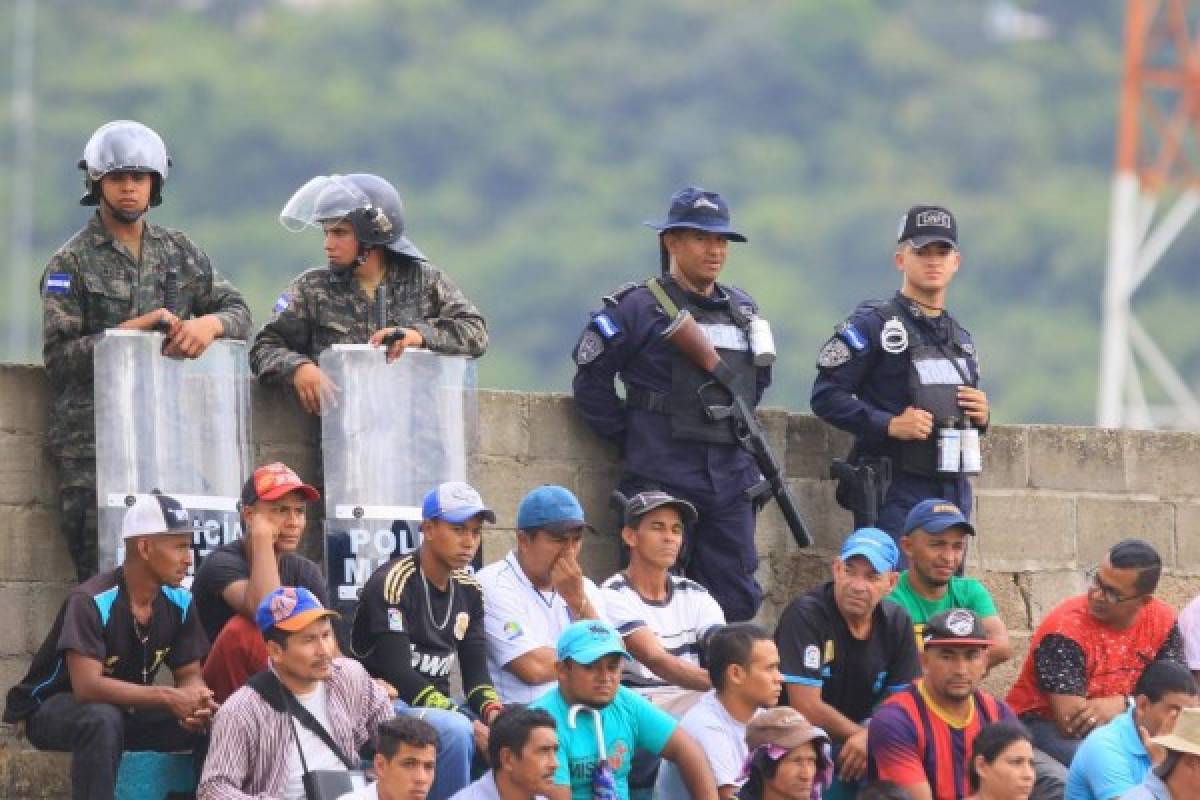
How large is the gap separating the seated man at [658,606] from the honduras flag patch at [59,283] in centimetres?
234

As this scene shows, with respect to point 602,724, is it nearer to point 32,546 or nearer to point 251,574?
point 251,574

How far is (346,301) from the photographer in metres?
14.5

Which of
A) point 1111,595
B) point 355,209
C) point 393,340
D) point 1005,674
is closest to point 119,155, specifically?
point 355,209

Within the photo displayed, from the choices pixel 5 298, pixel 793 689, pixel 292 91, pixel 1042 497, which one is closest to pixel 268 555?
pixel 793 689

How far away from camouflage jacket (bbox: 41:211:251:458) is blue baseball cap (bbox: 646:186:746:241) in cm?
197

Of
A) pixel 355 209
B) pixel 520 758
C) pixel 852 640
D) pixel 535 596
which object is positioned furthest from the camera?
pixel 355 209

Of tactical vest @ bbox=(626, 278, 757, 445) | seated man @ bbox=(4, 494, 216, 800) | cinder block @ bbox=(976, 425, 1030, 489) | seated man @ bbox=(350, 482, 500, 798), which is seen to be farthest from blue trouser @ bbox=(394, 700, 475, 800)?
cinder block @ bbox=(976, 425, 1030, 489)

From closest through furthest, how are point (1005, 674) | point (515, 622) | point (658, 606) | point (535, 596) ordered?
point (515, 622) → point (535, 596) → point (658, 606) → point (1005, 674)

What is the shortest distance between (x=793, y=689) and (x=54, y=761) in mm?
2833

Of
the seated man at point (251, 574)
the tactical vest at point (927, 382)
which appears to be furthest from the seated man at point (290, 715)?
the tactical vest at point (927, 382)

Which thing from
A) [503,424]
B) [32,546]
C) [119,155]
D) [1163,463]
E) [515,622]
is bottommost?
[515,622]

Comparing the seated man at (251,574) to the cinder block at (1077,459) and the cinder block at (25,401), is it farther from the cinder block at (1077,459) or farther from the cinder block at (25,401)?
the cinder block at (1077,459)

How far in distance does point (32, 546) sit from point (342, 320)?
4.95 ft

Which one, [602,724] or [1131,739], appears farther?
[1131,739]
